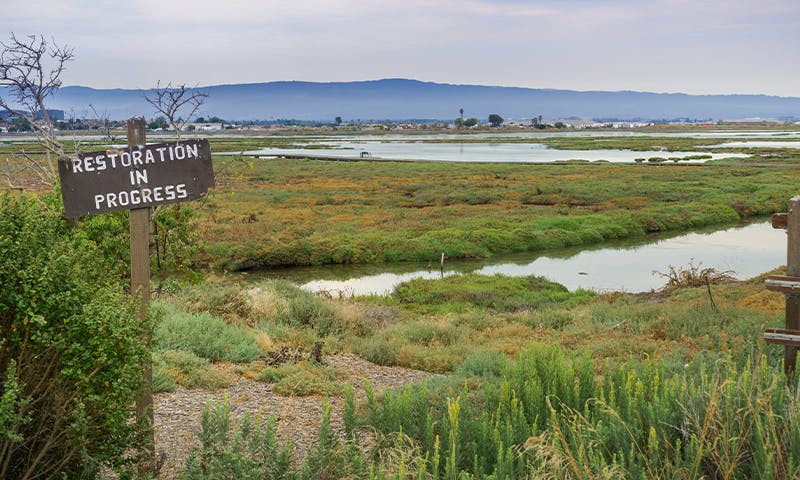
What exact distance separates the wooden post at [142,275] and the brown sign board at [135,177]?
0.15 m

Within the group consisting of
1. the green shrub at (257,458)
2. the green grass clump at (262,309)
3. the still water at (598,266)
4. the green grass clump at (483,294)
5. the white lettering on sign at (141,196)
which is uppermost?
the white lettering on sign at (141,196)

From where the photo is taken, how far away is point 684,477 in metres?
4.49

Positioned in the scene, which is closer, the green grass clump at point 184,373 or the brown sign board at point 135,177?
the brown sign board at point 135,177

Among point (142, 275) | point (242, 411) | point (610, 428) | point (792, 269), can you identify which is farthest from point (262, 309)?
point (610, 428)

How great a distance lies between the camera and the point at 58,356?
4.62 metres

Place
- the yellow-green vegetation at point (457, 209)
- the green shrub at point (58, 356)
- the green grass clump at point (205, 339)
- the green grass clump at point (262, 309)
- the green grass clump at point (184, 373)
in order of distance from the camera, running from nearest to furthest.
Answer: the green shrub at point (58, 356), the green grass clump at point (184, 373), the green grass clump at point (205, 339), the green grass clump at point (262, 309), the yellow-green vegetation at point (457, 209)

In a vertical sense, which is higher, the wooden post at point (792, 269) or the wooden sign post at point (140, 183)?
the wooden sign post at point (140, 183)

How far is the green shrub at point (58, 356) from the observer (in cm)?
444

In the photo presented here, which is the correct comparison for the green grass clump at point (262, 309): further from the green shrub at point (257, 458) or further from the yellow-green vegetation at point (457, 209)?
the green shrub at point (257, 458)

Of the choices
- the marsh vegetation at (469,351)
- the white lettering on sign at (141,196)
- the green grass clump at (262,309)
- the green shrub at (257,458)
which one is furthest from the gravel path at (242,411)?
the green grass clump at (262,309)

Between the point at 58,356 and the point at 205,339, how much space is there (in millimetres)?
5544

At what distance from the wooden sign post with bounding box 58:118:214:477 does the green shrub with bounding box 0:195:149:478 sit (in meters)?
0.58

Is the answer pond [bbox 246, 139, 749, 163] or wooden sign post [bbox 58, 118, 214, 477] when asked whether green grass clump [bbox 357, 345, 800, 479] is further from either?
pond [bbox 246, 139, 749, 163]

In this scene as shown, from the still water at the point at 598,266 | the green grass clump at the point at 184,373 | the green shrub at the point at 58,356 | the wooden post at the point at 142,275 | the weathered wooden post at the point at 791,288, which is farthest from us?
the still water at the point at 598,266
